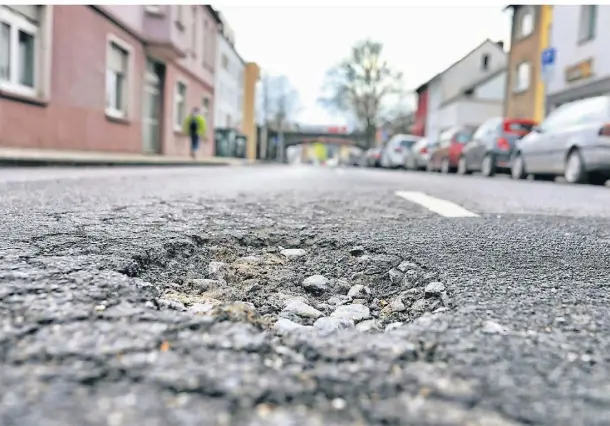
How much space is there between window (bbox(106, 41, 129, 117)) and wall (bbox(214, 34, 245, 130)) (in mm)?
18467

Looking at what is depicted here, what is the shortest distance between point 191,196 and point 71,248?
8.66 feet

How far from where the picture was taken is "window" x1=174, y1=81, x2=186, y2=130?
22.0m

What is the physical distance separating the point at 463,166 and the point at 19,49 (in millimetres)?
10719

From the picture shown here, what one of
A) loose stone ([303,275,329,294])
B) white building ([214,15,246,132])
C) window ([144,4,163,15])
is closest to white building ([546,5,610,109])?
window ([144,4,163,15])

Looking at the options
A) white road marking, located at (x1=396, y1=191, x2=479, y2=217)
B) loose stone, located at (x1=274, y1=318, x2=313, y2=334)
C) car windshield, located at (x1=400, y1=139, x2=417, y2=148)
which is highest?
car windshield, located at (x1=400, y1=139, x2=417, y2=148)

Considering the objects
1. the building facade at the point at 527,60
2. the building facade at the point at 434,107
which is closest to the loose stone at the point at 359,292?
the building facade at the point at 527,60

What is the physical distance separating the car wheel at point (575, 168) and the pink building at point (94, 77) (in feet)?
31.1

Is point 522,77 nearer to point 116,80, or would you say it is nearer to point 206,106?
point 206,106

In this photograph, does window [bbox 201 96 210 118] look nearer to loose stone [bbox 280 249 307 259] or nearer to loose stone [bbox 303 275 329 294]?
loose stone [bbox 280 249 307 259]

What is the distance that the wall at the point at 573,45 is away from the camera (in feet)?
60.3

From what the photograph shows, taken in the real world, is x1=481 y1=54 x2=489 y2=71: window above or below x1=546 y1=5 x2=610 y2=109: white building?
above

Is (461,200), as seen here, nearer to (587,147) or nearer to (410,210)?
(410,210)

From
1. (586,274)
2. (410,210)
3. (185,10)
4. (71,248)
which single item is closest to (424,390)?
(586,274)

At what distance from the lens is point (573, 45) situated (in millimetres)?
20359
